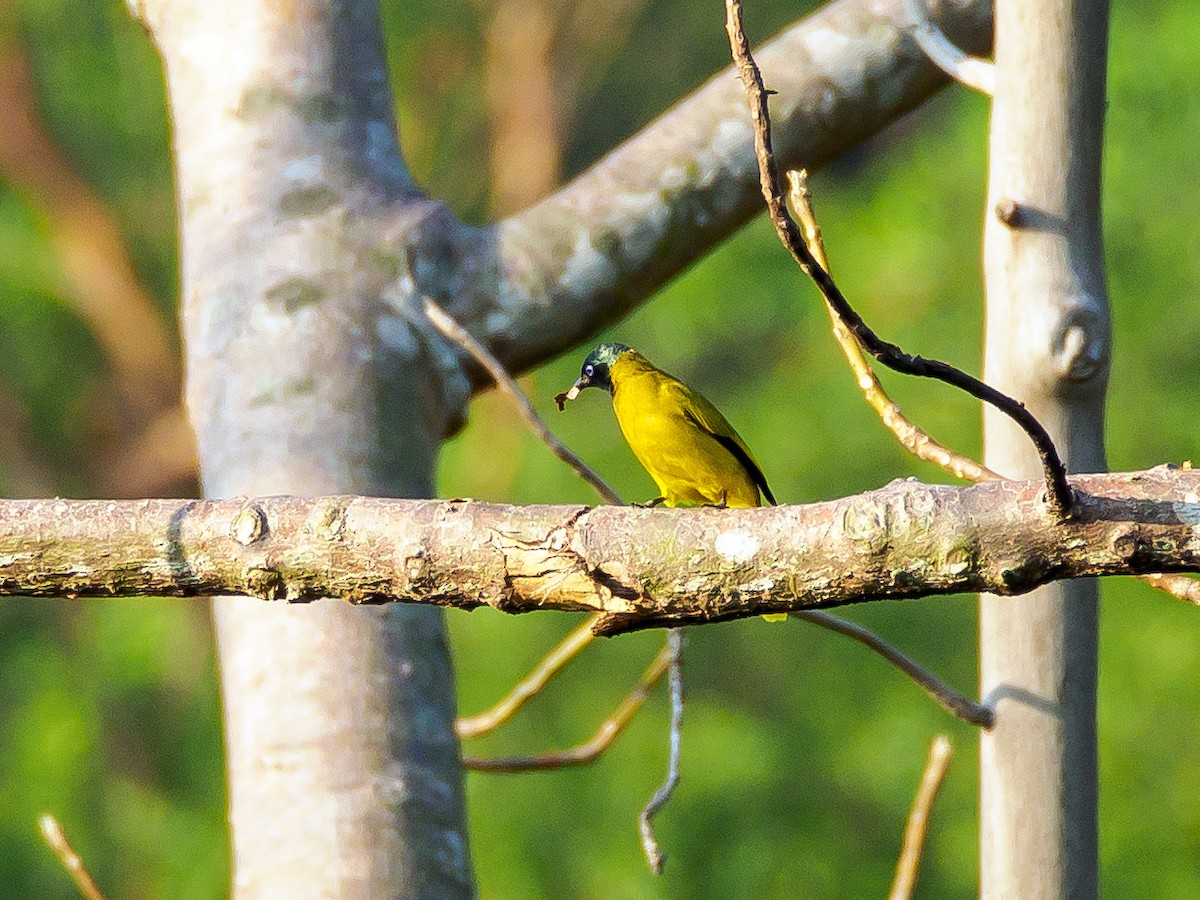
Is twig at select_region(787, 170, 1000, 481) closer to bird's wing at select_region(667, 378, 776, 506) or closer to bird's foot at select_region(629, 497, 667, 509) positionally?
bird's foot at select_region(629, 497, 667, 509)

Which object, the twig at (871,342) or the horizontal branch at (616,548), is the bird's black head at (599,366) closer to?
the horizontal branch at (616,548)

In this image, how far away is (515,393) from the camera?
250 centimetres

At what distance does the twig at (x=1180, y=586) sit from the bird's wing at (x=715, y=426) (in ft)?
3.51

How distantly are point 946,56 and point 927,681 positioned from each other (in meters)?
1.04

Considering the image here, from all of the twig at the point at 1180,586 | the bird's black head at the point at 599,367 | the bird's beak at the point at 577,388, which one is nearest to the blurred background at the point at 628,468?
the bird's black head at the point at 599,367

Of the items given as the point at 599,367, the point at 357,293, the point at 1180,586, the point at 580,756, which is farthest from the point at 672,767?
the point at 599,367

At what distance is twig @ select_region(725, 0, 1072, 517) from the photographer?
1350 millimetres

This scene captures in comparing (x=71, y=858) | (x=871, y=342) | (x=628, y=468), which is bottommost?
(x=71, y=858)

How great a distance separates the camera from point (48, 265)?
424 inches

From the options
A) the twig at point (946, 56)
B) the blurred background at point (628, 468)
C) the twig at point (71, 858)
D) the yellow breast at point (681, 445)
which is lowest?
the twig at point (71, 858)

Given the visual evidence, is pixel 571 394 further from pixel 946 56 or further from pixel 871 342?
pixel 871 342

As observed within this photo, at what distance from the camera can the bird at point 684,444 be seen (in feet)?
9.87

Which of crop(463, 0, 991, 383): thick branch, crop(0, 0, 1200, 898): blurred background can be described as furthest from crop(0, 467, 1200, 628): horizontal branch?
crop(0, 0, 1200, 898): blurred background

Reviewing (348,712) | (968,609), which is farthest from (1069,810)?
(968,609)
